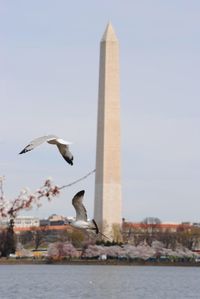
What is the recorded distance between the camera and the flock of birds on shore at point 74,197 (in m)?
11.1

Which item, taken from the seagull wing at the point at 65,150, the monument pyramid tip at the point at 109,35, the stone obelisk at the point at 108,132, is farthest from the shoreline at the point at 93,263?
the seagull wing at the point at 65,150

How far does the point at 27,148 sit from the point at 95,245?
2909 inches

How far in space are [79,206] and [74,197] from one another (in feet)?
0.85

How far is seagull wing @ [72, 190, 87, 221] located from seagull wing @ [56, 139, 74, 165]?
0.67m

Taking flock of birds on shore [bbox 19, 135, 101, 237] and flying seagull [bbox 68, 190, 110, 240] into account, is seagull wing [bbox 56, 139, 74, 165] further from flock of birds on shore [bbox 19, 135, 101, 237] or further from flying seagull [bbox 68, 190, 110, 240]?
flying seagull [bbox 68, 190, 110, 240]

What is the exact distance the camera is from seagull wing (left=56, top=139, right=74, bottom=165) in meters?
11.4

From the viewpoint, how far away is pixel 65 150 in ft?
38.3

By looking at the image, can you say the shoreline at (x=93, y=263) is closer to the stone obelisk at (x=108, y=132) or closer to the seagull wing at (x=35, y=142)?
the stone obelisk at (x=108, y=132)

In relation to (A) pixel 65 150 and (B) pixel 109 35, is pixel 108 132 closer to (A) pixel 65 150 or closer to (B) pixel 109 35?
(B) pixel 109 35

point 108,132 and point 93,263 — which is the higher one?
point 108,132
